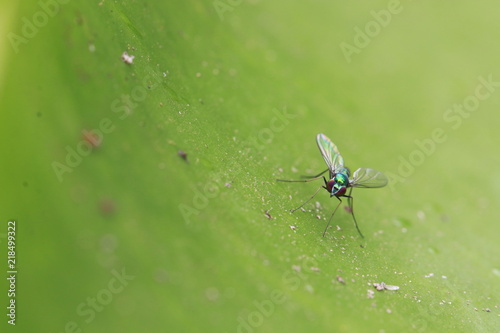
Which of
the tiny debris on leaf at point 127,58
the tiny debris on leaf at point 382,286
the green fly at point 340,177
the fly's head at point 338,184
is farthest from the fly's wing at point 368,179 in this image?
the tiny debris on leaf at point 127,58

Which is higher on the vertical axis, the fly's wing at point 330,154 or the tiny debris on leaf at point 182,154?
the fly's wing at point 330,154

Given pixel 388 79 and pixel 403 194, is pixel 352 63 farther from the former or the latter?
pixel 403 194

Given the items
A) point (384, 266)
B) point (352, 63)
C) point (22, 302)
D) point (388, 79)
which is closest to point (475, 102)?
point (388, 79)

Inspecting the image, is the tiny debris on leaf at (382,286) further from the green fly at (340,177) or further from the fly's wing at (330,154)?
the fly's wing at (330,154)

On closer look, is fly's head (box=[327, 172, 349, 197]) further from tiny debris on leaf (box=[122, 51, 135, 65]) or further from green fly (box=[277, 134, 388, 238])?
tiny debris on leaf (box=[122, 51, 135, 65])

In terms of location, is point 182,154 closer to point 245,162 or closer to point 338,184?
point 245,162

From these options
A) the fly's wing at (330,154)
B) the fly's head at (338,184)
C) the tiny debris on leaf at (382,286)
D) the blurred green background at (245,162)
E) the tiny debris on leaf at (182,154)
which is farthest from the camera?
the fly's wing at (330,154)

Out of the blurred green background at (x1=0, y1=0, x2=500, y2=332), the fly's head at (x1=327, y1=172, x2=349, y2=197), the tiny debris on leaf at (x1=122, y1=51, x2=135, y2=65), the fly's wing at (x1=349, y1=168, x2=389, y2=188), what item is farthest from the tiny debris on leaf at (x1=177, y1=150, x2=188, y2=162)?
the fly's wing at (x1=349, y1=168, x2=389, y2=188)

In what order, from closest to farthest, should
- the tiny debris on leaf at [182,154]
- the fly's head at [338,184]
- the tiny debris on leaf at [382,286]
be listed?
the tiny debris on leaf at [182,154], the tiny debris on leaf at [382,286], the fly's head at [338,184]
